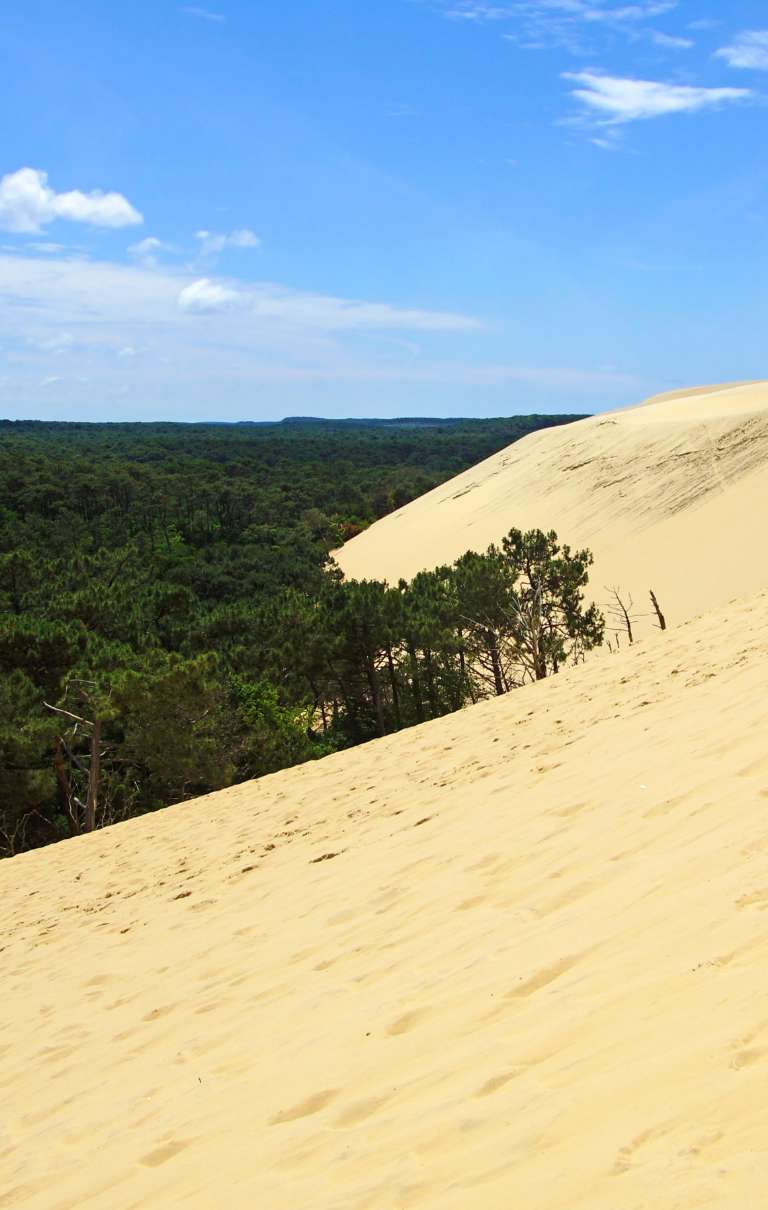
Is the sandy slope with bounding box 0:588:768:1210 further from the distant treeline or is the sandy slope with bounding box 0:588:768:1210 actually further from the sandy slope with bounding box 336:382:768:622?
the sandy slope with bounding box 336:382:768:622

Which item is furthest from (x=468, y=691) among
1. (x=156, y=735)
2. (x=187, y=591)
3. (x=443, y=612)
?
(x=187, y=591)

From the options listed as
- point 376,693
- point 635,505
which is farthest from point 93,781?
point 635,505

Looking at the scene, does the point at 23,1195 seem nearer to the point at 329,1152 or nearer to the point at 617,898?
the point at 329,1152

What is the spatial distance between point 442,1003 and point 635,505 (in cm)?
A: 5020

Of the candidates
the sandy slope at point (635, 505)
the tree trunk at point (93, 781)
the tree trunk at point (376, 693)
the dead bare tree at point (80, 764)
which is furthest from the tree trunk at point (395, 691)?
the sandy slope at point (635, 505)

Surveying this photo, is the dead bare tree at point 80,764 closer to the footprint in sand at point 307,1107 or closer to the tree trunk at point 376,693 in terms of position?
the tree trunk at point 376,693

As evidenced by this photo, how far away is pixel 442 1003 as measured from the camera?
4.05 metres

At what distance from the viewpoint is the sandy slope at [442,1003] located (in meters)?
2.80

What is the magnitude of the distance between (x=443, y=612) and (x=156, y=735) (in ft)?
33.9

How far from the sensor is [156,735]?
17.1 m

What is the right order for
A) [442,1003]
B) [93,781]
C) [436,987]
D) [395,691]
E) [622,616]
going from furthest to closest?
[622,616]
[395,691]
[93,781]
[436,987]
[442,1003]

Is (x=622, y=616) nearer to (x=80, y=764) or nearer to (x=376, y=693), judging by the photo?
(x=376, y=693)

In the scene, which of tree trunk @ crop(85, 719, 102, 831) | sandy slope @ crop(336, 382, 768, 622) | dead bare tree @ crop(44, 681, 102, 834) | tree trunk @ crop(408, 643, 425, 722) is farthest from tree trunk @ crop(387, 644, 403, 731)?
sandy slope @ crop(336, 382, 768, 622)

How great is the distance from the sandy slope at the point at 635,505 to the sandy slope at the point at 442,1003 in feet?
92.5
